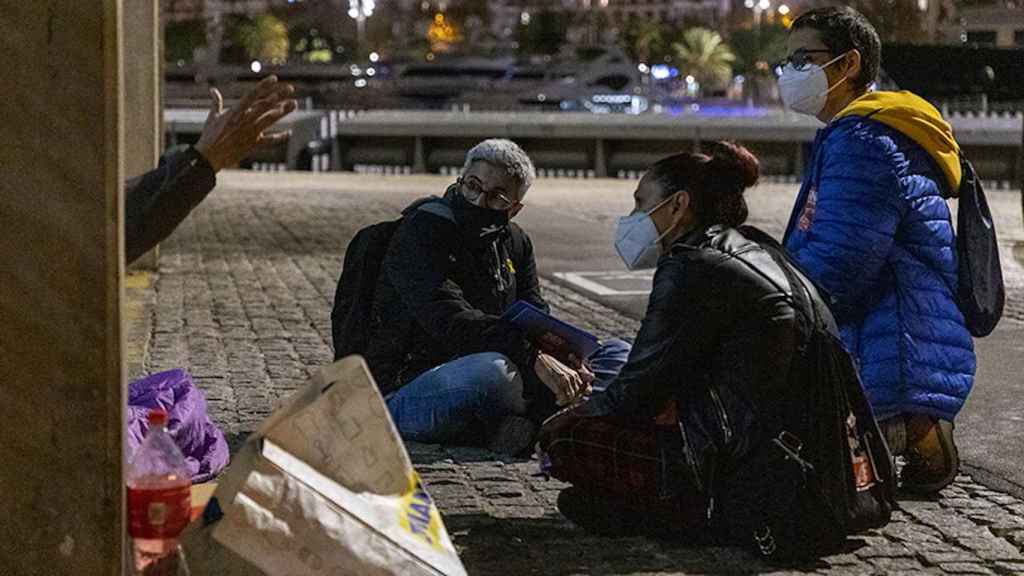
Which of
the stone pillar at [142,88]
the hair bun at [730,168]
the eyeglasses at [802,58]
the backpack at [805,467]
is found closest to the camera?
the backpack at [805,467]

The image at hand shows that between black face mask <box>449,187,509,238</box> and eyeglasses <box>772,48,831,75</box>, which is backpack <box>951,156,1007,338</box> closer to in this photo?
eyeglasses <box>772,48,831,75</box>

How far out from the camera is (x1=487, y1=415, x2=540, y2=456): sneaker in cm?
707

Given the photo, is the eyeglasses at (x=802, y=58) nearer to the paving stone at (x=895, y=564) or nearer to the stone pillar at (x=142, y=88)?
the paving stone at (x=895, y=564)

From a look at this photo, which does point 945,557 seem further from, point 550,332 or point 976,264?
point 550,332

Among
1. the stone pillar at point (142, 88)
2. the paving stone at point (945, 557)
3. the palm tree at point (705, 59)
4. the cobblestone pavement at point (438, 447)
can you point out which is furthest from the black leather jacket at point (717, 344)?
the palm tree at point (705, 59)

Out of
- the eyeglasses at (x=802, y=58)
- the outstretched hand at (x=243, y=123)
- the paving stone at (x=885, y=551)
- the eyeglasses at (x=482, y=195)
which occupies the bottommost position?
the paving stone at (x=885, y=551)

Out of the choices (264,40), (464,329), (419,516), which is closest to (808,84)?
(464,329)

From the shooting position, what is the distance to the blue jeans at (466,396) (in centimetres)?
694

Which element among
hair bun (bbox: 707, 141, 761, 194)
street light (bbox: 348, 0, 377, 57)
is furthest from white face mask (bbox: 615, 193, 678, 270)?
street light (bbox: 348, 0, 377, 57)

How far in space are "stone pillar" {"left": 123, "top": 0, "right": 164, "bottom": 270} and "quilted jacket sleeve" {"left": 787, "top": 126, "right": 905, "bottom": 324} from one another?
7.91 metres

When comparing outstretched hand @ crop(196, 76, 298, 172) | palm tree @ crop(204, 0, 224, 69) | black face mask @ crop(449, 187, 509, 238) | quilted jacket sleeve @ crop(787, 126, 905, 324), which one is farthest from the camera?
palm tree @ crop(204, 0, 224, 69)

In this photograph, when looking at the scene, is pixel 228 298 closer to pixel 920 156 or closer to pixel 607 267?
pixel 607 267

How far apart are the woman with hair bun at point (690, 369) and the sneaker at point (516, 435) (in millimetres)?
1110

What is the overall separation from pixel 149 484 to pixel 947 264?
3209 millimetres
